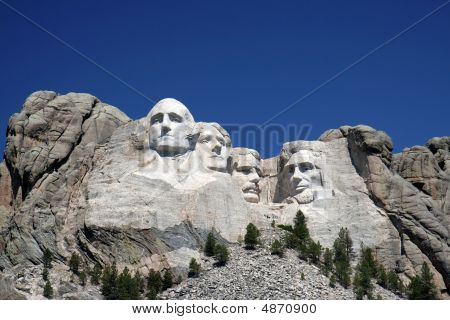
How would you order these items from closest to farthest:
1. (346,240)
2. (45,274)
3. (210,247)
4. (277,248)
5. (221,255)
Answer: (45,274) → (221,255) → (210,247) → (277,248) → (346,240)

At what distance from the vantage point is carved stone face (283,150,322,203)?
58531 mm

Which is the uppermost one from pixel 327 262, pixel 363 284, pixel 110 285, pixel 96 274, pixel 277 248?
pixel 277 248

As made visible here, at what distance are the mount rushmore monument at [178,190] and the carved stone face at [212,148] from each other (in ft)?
0.17

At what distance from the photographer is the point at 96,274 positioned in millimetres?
51750

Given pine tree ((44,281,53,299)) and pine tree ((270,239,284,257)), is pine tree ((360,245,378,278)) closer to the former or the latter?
pine tree ((270,239,284,257))

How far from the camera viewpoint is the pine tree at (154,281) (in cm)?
5103

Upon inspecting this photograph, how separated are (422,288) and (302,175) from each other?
8.27 metres

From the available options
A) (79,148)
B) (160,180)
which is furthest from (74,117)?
(160,180)

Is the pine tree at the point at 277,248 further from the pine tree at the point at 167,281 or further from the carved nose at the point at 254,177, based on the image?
the carved nose at the point at 254,177

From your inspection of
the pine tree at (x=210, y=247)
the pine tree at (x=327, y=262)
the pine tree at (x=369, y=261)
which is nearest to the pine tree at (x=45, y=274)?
the pine tree at (x=210, y=247)

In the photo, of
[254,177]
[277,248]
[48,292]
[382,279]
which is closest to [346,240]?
[382,279]

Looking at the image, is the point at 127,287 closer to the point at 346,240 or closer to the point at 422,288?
the point at 346,240

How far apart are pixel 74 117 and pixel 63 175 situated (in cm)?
288

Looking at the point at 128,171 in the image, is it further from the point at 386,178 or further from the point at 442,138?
the point at 442,138
